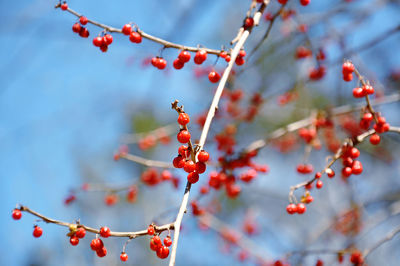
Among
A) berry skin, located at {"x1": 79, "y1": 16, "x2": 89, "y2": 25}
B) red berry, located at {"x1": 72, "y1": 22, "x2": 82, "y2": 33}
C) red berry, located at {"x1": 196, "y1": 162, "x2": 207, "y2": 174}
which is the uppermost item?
berry skin, located at {"x1": 79, "y1": 16, "x2": 89, "y2": 25}

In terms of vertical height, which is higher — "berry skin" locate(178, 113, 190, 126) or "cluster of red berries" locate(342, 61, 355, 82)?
"cluster of red berries" locate(342, 61, 355, 82)

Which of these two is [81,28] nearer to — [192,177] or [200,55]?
[200,55]

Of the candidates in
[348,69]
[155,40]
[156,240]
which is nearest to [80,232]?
[156,240]

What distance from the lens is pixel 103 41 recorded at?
2.05 metres

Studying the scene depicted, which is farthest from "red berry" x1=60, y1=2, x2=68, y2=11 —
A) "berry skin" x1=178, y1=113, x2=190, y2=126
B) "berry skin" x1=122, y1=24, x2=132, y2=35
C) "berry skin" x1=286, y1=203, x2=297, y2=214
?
"berry skin" x1=286, y1=203, x2=297, y2=214

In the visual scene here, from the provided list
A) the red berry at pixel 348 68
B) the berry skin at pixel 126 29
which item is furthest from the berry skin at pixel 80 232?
the red berry at pixel 348 68

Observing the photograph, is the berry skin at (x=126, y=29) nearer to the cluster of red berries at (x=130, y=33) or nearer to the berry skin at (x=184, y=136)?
the cluster of red berries at (x=130, y=33)

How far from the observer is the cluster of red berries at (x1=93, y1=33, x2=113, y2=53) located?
2041mm

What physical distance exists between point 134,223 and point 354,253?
34.1 ft

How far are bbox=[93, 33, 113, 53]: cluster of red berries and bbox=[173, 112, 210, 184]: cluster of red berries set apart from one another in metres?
0.89

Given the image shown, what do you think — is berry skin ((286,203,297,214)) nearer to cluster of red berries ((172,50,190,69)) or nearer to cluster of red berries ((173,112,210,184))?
cluster of red berries ((173,112,210,184))

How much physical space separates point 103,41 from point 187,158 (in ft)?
3.07

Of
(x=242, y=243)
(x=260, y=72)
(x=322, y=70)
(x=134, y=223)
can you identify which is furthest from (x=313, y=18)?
(x=134, y=223)

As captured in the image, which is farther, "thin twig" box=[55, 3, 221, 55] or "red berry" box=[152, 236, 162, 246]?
"thin twig" box=[55, 3, 221, 55]
